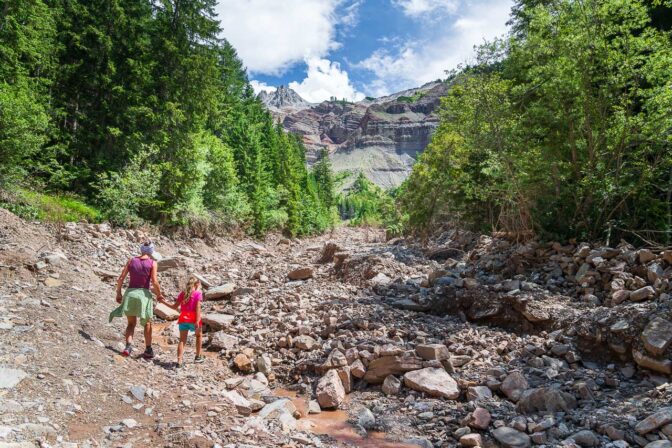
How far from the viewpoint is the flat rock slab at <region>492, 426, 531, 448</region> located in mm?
4344

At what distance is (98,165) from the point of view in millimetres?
17703

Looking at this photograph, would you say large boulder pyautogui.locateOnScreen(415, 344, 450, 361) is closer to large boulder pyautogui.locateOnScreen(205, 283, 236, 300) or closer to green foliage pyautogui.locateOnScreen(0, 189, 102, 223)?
large boulder pyautogui.locateOnScreen(205, 283, 236, 300)

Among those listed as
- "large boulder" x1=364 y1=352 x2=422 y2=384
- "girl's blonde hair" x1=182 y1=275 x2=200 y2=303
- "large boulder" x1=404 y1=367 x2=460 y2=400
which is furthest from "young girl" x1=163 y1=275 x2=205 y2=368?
"large boulder" x1=404 y1=367 x2=460 y2=400

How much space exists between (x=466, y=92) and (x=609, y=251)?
21.0 feet

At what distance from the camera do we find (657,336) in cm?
540

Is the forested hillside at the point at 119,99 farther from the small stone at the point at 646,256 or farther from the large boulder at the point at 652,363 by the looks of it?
the small stone at the point at 646,256

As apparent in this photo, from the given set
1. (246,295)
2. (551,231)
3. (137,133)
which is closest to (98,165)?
(137,133)

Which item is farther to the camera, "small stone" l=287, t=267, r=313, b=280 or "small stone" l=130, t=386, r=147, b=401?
"small stone" l=287, t=267, r=313, b=280

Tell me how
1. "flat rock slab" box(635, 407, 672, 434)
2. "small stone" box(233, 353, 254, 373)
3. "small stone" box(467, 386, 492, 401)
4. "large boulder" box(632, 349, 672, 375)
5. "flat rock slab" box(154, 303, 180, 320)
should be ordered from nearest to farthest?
1. "flat rock slab" box(635, 407, 672, 434)
2. "large boulder" box(632, 349, 672, 375)
3. "small stone" box(467, 386, 492, 401)
4. "small stone" box(233, 353, 254, 373)
5. "flat rock slab" box(154, 303, 180, 320)

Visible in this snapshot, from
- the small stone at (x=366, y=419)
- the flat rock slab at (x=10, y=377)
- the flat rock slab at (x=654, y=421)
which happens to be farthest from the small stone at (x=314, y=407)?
the flat rock slab at (x=654, y=421)

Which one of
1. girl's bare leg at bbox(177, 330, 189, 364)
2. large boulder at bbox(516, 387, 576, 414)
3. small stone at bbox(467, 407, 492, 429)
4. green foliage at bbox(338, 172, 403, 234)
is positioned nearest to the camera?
small stone at bbox(467, 407, 492, 429)

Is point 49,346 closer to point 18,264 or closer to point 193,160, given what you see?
point 18,264

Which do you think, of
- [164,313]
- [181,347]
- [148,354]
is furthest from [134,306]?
[164,313]

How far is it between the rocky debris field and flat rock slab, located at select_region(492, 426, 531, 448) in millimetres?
35
